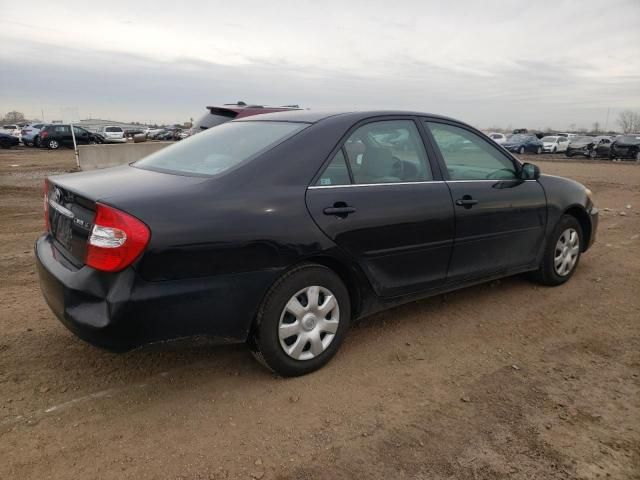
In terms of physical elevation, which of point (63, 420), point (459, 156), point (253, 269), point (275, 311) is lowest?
point (63, 420)

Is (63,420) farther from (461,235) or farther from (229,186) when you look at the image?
(461,235)

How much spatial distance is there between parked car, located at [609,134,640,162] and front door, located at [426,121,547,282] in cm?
2797

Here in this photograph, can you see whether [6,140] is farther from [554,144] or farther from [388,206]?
[554,144]

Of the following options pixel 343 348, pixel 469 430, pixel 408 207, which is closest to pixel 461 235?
pixel 408 207

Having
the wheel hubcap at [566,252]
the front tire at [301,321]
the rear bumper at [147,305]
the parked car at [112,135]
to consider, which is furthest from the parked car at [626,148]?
the parked car at [112,135]

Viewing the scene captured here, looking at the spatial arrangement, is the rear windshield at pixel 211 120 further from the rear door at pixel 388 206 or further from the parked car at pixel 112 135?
the parked car at pixel 112 135

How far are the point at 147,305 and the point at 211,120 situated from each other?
6674mm

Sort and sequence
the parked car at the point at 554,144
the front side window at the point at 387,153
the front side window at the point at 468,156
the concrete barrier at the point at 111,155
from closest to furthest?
the front side window at the point at 387,153
the front side window at the point at 468,156
the concrete barrier at the point at 111,155
the parked car at the point at 554,144

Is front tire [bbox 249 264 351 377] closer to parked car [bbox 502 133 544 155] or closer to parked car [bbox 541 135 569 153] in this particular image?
parked car [bbox 502 133 544 155]

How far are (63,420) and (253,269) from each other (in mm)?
1260

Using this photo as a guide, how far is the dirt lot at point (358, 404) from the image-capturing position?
233 centimetres

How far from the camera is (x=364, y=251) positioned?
3.16 m

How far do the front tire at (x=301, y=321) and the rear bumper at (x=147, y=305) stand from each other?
98mm

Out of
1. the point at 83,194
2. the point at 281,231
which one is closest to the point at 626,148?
the point at 281,231
